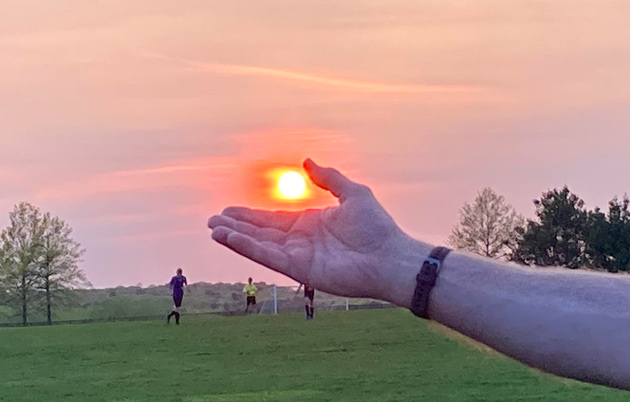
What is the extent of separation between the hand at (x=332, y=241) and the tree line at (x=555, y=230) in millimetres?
44356

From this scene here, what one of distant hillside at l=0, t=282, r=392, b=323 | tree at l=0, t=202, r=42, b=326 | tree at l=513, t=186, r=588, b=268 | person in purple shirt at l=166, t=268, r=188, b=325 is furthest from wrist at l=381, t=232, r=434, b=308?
tree at l=0, t=202, r=42, b=326

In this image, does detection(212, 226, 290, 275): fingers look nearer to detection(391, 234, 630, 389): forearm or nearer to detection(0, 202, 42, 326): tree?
detection(391, 234, 630, 389): forearm

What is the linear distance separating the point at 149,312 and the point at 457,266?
51793 millimetres

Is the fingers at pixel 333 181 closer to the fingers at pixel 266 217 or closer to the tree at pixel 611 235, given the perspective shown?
the fingers at pixel 266 217

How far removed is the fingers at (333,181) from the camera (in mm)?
3799

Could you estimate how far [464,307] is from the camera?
3488 millimetres

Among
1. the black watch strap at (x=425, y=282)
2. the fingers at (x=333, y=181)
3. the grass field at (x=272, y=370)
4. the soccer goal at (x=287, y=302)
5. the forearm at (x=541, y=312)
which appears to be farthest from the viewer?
the soccer goal at (x=287, y=302)

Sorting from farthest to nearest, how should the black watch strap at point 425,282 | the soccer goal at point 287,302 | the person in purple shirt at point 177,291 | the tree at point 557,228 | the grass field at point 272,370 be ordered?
the tree at point 557,228 < the soccer goal at point 287,302 < the person in purple shirt at point 177,291 < the grass field at point 272,370 < the black watch strap at point 425,282

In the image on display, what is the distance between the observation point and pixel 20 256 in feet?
237

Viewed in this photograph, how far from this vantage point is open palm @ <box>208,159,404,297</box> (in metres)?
3.70

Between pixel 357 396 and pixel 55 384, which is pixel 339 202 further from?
pixel 55 384

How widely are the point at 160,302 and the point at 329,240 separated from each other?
55916mm

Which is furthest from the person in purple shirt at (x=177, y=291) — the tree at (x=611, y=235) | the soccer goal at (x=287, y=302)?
the tree at (x=611, y=235)

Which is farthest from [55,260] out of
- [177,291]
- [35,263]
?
[177,291]
